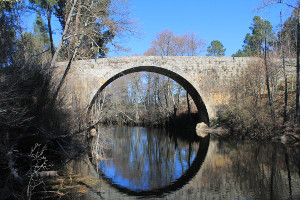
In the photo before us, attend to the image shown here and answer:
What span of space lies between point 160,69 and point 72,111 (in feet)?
28.5

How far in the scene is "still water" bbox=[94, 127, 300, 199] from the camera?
541cm

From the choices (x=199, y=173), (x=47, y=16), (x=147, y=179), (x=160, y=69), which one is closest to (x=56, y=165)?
(x=147, y=179)

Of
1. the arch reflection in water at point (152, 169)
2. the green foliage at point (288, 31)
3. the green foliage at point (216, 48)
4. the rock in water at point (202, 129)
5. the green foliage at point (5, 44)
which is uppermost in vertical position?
the green foliage at point (216, 48)

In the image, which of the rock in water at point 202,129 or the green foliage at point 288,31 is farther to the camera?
the rock in water at point 202,129

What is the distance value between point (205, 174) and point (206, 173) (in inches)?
4.1

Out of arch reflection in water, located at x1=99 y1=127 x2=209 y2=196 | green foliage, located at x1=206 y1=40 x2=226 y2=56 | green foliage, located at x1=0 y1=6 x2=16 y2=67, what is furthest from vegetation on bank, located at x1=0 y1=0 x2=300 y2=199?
green foliage, located at x1=206 y1=40 x2=226 y2=56

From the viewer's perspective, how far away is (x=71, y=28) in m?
8.07

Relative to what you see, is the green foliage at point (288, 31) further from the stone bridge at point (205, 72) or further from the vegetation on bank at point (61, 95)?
the stone bridge at point (205, 72)

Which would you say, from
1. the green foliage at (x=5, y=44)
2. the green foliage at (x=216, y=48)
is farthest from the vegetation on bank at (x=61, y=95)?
the green foliage at (x=216, y=48)

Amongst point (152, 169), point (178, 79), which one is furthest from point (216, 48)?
point (152, 169)

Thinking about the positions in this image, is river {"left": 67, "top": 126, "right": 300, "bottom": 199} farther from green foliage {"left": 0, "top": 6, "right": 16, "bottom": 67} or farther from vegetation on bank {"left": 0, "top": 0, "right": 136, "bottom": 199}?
green foliage {"left": 0, "top": 6, "right": 16, "bottom": 67}

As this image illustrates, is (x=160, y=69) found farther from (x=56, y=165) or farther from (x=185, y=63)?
(x=56, y=165)

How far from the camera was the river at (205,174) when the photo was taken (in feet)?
17.7

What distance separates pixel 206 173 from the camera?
279 inches
